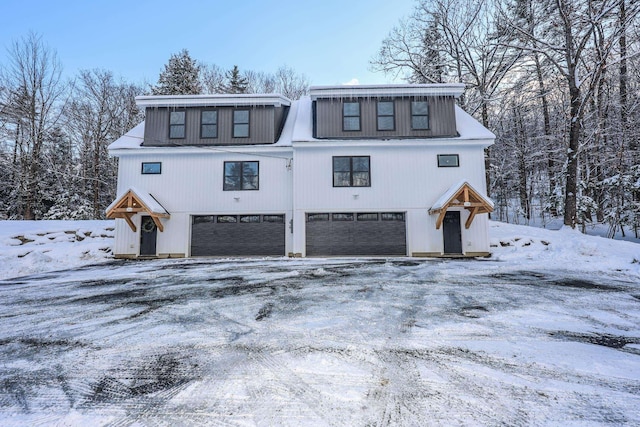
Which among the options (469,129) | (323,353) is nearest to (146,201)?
(323,353)

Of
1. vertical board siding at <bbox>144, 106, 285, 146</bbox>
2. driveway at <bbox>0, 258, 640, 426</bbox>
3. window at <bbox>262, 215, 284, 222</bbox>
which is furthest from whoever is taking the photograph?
vertical board siding at <bbox>144, 106, 285, 146</bbox>

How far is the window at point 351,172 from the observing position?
1316 centimetres

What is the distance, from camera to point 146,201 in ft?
41.2

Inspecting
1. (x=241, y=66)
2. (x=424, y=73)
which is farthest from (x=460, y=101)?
(x=241, y=66)

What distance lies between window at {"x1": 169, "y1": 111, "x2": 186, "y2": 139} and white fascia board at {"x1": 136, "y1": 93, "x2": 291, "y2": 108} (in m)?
0.41

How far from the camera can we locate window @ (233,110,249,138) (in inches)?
557

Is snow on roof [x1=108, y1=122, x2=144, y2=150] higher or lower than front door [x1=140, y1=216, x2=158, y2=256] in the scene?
higher

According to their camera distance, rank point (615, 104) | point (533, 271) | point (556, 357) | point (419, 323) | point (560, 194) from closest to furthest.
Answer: point (556, 357) < point (419, 323) < point (533, 271) < point (615, 104) < point (560, 194)

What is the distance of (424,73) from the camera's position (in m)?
20.2

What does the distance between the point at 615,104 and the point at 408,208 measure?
13063 millimetres

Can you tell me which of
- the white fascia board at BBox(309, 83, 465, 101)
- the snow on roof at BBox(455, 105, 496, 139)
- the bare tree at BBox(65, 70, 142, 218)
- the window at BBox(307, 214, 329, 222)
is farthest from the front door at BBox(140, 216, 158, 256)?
the snow on roof at BBox(455, 105, 496, 139)

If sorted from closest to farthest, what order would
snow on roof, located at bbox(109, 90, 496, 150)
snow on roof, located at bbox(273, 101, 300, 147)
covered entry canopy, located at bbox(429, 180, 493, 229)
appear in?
covered entry canopy, located at bbox(429, 180, 493, 229) < snow on roof, located at bbox(109, 90, 496, 150) < snow on roof, located at bbox(273, 101, 300, 147)

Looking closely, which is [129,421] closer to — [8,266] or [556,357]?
[556,357]

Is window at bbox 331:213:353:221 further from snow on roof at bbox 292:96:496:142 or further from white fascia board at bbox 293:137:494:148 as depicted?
snow on roof at bbox 292:96:496:142
